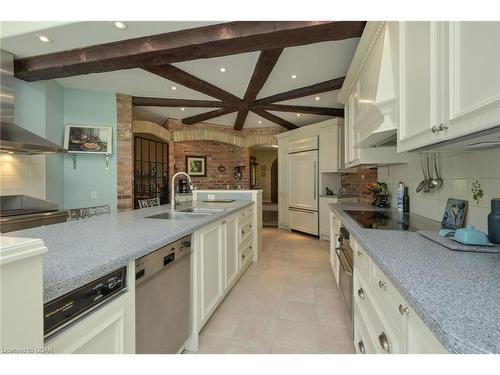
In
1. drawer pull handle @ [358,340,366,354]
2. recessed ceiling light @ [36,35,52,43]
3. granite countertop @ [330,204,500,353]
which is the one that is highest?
recessed ceiling light @ [36,35,52,43]

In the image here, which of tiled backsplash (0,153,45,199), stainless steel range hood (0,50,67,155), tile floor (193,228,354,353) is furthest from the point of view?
tiled backsplash (0,153,45,199)

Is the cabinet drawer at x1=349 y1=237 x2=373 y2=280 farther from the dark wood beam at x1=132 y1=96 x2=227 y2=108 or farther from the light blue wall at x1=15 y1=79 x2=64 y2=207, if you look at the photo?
the light blue wall at x1=15 y1=79 x2=64 y2=207

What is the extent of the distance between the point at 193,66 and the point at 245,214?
6.19 ft

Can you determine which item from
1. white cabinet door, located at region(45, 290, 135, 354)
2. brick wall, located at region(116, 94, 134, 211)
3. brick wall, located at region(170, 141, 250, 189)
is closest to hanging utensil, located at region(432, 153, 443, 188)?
white cabinet door, located at region(45, 290, 135, 354)

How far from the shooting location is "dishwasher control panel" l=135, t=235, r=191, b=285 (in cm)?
103

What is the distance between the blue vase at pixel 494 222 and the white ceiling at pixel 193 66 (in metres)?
1.97

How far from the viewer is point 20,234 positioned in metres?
1.26

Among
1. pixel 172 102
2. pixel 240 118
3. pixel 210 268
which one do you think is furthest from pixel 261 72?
pixel 210 268

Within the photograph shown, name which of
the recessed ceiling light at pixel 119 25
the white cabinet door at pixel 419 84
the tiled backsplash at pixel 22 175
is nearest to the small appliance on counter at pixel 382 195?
the white cabinet door at pixel 419 84

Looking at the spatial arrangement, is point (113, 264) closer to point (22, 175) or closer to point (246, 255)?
point (246, 255)

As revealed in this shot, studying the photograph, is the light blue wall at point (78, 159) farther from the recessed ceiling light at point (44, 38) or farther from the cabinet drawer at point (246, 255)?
the cabinet drawer at point (246, 255)

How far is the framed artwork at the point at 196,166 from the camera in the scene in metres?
5.57

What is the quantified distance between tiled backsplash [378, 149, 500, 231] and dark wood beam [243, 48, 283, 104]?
1.65m

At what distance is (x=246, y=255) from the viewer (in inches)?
115
